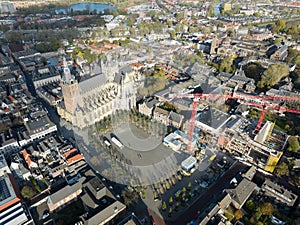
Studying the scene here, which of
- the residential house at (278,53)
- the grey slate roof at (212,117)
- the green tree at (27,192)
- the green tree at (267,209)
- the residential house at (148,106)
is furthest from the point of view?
the residential house at (278,53)

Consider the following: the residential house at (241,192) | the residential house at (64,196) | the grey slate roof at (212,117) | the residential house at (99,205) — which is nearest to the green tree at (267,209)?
the residential house at (241,192)

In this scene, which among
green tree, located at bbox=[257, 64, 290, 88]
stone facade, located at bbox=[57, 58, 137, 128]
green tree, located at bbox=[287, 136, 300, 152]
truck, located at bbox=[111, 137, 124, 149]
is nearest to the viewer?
green tree, located at bbox=[287, 136, 300, 152]

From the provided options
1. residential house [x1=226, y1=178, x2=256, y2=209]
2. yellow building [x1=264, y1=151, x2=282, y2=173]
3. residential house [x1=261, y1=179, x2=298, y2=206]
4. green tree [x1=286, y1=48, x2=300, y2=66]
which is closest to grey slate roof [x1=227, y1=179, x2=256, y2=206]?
residential house [x1=226, y1=178, x2=256, y2=209]

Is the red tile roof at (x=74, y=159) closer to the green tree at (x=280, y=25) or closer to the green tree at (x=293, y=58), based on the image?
the green tree at (x=293, y=58)

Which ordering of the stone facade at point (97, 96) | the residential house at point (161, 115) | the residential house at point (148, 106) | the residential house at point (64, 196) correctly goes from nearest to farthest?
the residential house at point (64, 196) < the stone facade at point (97, 96) < the residential house at point (161, 115) < the residential house at point (148, 106)

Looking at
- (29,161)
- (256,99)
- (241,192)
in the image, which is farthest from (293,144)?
(29,161)

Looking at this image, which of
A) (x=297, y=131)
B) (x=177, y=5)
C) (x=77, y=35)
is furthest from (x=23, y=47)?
(x=177, y=5)

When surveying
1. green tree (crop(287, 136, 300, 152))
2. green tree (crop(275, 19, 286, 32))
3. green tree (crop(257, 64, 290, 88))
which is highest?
green tree (crop(275, 19, 286, 32))

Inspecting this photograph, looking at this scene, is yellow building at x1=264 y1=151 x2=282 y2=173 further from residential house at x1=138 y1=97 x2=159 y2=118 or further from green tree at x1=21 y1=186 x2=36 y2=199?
green tree at x1=21 y1=186 x2=36 y2=199

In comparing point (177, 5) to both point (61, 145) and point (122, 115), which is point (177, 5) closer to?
point (122, 115)

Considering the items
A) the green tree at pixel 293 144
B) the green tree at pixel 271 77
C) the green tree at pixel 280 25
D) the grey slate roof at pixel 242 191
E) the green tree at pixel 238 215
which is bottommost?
the green tree at pixel 238 215
